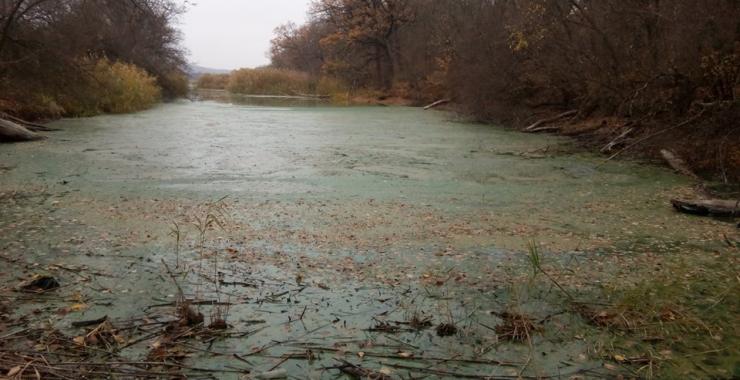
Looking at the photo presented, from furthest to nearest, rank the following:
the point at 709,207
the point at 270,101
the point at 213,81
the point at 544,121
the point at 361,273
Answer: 1. the point at 213,81
2. the point at 270,101
3. the point at 544,121
4. the point at 709,207
5. the point at 361,273

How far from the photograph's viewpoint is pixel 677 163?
325 inches

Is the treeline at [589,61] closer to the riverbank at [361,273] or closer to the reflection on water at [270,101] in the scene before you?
the riverbank at [361,273]

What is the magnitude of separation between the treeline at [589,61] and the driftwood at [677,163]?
0.26 metres

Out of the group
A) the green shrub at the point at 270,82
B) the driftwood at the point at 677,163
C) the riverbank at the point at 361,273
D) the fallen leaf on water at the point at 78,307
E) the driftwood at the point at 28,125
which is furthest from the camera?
the green shrub at the point at 270,82

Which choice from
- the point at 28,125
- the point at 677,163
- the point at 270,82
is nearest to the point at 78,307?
the point at 677,163

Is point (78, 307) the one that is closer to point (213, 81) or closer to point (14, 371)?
point (14, 371)

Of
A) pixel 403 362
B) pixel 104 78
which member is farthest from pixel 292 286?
pixel 104 78

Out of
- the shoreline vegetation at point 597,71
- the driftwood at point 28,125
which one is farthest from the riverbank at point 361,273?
the driftwood at point 28,125

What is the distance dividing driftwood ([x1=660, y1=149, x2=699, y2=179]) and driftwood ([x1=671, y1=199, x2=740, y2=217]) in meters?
2.14

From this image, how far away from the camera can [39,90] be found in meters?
12.3

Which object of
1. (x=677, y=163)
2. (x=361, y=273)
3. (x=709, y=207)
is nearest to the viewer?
(x=361, y=273)

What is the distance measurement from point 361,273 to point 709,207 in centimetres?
385

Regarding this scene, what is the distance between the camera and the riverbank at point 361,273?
2855 millimetres

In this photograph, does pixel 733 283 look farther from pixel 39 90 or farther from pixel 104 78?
pixel 104 78
